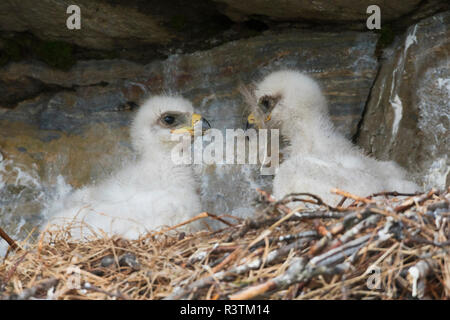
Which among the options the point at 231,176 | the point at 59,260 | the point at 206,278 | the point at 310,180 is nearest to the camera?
the point at 206,278

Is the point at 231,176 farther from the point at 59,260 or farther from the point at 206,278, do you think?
the point at 206,278

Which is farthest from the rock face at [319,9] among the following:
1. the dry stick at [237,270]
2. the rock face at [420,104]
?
the dry stick at [237,270]

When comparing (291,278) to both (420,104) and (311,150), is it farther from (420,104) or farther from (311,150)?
(420,104)

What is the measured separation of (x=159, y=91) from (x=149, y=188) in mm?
1169

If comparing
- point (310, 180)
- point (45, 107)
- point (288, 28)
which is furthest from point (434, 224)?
point (45, 107)

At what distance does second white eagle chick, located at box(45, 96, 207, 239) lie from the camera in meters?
3.42

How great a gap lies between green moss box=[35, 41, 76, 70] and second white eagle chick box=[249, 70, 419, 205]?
1688 millimetres

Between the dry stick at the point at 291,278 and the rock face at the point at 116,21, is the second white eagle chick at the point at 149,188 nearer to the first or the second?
the rock face at the point at 116,21

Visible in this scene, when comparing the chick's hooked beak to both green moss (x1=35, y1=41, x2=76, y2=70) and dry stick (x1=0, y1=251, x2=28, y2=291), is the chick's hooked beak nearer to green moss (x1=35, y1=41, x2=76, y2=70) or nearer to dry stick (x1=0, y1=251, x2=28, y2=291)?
green moss (x1=35, y1=41, x2=76, y2=70)

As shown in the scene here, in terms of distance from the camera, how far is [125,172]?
13.6 ft

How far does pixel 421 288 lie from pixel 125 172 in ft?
8.82

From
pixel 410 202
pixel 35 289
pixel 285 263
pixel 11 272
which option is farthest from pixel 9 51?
pixel 410 202

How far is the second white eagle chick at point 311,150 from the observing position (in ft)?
10.3

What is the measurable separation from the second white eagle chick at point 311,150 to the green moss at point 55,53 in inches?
66.4
